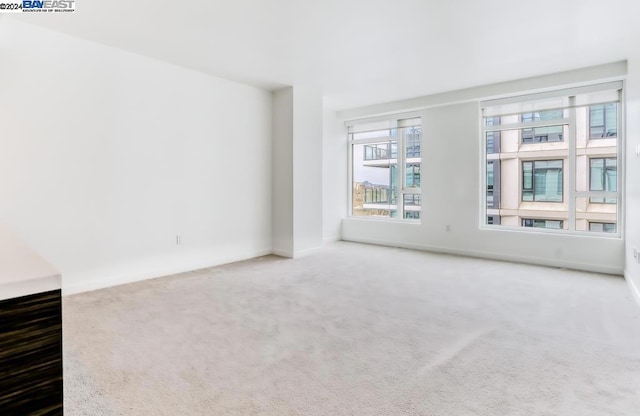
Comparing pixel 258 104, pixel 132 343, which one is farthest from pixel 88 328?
pixel 258 104

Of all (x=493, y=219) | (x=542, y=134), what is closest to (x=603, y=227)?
(x=493, y=219)

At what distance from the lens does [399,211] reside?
666 cm

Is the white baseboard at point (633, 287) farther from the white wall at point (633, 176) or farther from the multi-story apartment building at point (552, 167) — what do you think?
the multi-story apartment building at point (552, 167)

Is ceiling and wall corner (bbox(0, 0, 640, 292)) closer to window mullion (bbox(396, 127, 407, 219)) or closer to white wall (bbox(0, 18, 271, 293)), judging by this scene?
white wall (bbox(0, 18, 271, 293))

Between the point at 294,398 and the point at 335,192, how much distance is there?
5510 millimetres

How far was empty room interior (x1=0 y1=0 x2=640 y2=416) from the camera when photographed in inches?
75.3

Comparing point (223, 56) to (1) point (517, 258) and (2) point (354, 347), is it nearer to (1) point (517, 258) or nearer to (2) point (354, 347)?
(2) point (354, 347)

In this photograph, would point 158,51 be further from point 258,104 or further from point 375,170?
point 375,170

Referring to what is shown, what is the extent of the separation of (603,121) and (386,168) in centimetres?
331

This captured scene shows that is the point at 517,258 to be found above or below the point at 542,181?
below

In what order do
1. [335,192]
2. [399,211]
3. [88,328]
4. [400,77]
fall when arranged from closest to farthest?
[88,328]
[400,77]
[399,211]
[335,192]

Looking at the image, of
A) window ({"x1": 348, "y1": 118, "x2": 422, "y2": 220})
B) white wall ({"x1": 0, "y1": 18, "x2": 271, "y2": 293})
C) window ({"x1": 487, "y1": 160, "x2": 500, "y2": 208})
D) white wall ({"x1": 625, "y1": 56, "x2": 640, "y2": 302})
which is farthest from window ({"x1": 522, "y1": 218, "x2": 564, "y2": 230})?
white wall ({"x1": 0, "y1": 18, "x2": 271, "y2": 293})

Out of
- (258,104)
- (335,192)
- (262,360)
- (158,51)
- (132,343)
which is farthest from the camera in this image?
(335,192)

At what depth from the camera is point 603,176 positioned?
15.3ft
